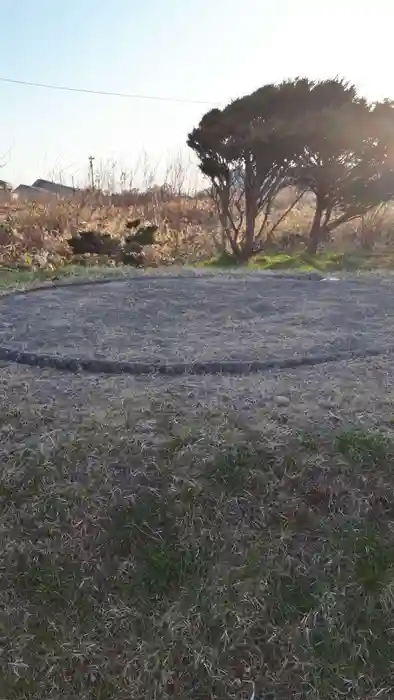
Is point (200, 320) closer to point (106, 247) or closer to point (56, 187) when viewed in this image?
point (106, 247)

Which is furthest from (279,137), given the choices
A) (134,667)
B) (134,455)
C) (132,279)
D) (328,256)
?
(134,667)

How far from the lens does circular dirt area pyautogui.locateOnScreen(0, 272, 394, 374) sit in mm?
2228

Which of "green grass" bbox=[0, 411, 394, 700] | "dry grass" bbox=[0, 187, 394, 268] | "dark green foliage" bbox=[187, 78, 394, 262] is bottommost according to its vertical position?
"green grass" bbox=[0, 411, 394, 700]

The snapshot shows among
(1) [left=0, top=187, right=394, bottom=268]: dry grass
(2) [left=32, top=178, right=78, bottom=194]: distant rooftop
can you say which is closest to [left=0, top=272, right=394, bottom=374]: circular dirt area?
(1) [left=0, top=187, right=394, bottom=268]: dry grass

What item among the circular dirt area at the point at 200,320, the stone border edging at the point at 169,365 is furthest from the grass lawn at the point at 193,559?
the circular dirt area at the point at 200,320

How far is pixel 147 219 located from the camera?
9430mm

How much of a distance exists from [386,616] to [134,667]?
51 centimetres

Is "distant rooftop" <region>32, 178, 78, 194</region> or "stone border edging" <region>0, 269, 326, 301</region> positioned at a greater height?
"distant rooftop" <region>32, 178, 78, 194</region>

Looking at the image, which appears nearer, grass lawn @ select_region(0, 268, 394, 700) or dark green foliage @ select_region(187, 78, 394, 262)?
grass lawn @ select_region(0, 268, 394, 700)

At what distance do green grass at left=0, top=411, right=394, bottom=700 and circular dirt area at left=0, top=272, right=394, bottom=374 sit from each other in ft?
2.20

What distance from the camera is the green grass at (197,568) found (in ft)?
3.63

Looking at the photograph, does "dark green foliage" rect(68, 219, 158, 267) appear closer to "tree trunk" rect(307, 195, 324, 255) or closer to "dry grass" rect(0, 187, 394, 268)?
"dry grass" rect(0, 187, 394, 268)

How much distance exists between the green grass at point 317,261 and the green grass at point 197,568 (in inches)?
217

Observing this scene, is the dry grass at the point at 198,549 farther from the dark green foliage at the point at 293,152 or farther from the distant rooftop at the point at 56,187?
the distant rooftop at the point at 56,187
